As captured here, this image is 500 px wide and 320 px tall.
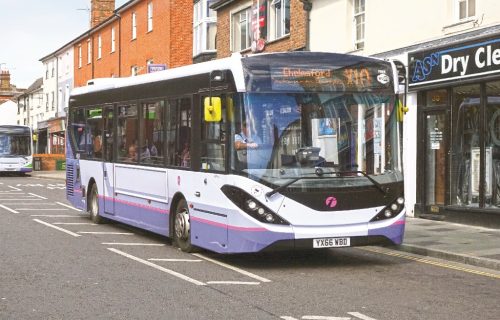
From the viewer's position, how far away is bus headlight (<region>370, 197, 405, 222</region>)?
973 cm

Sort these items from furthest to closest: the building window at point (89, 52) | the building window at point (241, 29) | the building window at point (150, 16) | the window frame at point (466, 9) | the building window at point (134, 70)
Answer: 1. the building window at point (89, 52)
2. the building window at point (134, 70)
3. the building window at point (150, 16)
4. the building window at point (241, 29)
5. the window frame at point (466, 9)

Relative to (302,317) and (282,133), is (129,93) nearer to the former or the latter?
(282,133)

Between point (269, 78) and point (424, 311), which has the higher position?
point (269, 78)

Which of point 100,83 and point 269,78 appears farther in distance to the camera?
point 100,83

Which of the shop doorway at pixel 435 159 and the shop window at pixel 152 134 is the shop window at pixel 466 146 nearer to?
the shop doorway at pixel 435 159

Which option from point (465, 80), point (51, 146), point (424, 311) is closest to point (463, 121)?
point (465, 80)

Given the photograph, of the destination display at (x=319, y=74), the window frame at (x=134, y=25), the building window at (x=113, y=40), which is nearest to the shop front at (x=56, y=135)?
the building window at (x=113, y=40)

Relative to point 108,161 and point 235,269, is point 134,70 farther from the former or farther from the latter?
point 235,269

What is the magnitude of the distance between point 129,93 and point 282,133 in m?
4.77

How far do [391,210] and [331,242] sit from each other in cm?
100

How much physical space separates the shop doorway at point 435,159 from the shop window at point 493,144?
3.82 ft

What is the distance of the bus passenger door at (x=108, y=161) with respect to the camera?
46.5 ft

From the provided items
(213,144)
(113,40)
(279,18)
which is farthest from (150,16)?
(213,144)

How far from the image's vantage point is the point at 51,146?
202ft
